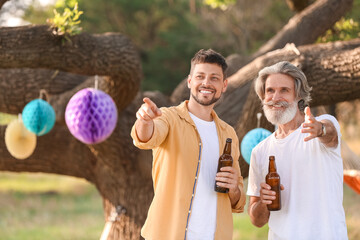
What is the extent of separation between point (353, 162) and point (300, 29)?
6.69 feet

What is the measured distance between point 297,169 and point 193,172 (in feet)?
1.80

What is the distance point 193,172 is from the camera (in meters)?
2.77

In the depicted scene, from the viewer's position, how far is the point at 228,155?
2809 mm

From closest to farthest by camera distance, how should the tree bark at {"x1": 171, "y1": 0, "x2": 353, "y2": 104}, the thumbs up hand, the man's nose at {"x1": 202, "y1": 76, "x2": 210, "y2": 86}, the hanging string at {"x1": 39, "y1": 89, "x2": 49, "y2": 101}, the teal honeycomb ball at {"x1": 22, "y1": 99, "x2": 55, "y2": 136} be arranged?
1. the thumbs up hand
2. the man's nose at {"x1": 202, "y1": 76, "x2": 210, "y2": 86}
3. the teal honeycomb ball at {"x1": 22, "y1": 99, "x2": 55, "y2": 136}
4. the hanging string at {"x1": 39, "y1": 89, "x2": 49, "y2": 101}
5. the tree bark at {"x1": 171, "y1": 0, "x2": 353, "y2": 104}

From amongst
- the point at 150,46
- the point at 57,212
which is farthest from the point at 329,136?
the point at 150,46

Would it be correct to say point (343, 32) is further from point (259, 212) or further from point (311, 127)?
point (311, 127)

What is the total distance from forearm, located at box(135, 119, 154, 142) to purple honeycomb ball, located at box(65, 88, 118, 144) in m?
0.91

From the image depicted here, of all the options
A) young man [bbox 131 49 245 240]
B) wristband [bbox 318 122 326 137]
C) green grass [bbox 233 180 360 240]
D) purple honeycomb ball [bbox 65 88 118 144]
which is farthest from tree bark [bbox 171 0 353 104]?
green grass [bbox 233 180 360 240]

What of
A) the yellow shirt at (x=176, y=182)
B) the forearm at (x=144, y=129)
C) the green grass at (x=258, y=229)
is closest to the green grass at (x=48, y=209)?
the green grass at (x=258, y=229)

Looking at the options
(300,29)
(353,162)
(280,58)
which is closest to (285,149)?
(280,58)

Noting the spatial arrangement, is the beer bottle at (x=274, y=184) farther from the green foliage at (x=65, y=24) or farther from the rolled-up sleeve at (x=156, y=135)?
the green foliage at (x=65, y=24)

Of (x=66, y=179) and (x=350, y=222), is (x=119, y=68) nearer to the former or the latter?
(x=350, y=222)

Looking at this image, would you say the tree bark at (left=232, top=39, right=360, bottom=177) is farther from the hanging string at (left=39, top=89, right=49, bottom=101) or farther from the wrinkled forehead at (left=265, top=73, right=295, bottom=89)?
the hanging string at (left=39, top=89, right=49, bottom=101)

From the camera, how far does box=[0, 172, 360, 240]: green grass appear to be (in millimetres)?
11711
